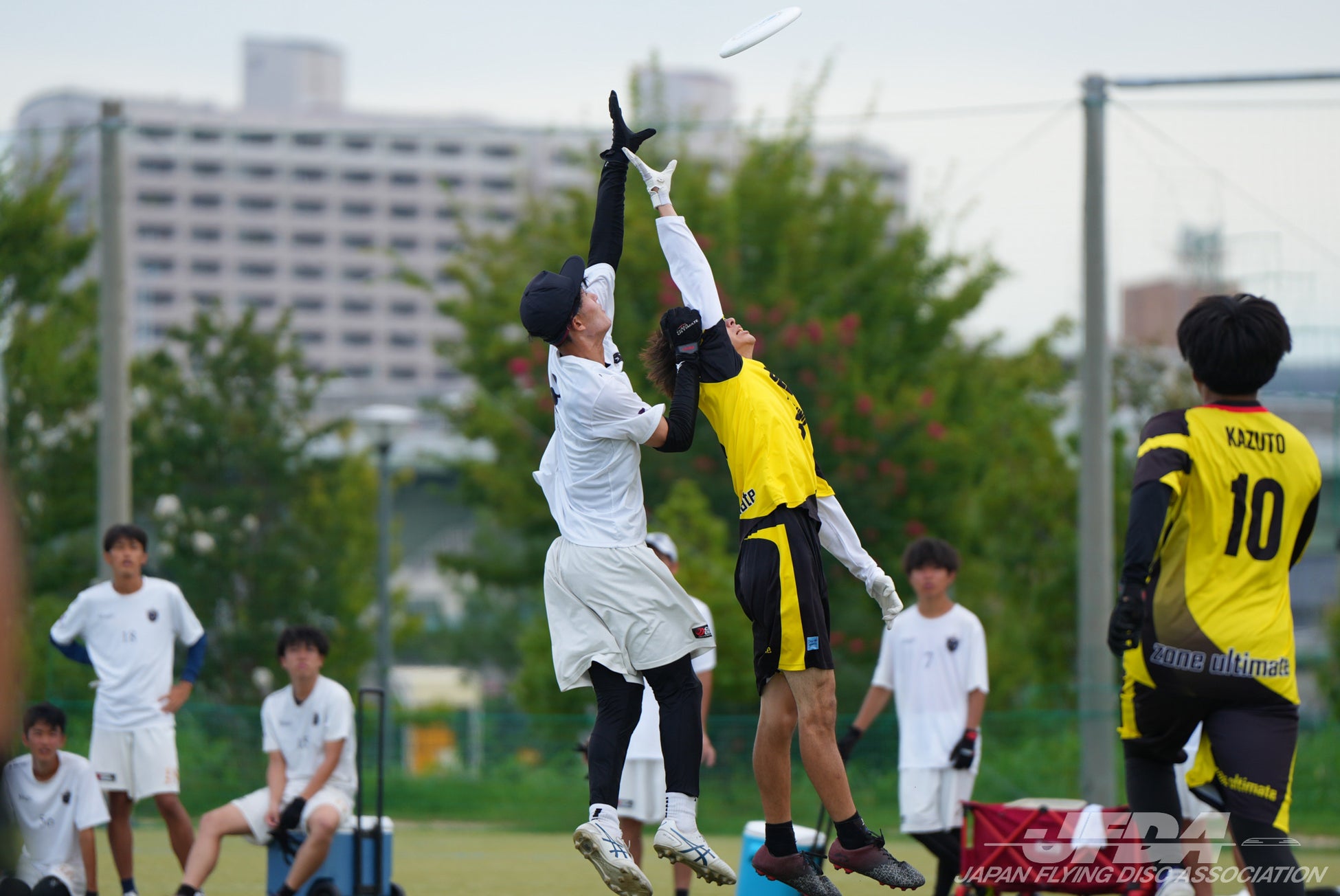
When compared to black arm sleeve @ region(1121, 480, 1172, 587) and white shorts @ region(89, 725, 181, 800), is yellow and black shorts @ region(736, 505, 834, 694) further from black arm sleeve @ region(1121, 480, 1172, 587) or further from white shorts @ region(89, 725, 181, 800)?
white shorts @ region(89, 725, 181, 800)

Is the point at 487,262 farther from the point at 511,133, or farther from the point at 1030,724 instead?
the point at 1030,724

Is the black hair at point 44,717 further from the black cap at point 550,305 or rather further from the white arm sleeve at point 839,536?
the white arm sleeve at point 839,536

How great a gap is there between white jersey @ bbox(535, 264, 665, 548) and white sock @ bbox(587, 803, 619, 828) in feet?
3.09

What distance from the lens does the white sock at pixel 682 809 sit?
5578 mm

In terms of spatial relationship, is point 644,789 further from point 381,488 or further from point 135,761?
point 381,488

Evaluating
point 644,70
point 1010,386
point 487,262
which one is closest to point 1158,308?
point 1010,386

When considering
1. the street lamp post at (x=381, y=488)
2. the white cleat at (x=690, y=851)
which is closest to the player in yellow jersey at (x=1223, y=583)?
the white cleat at (x=690, y=851)

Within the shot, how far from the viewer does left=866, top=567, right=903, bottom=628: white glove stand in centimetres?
568

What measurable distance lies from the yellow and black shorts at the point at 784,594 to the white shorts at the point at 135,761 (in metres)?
4.40

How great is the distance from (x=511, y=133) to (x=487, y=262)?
4.61 meters

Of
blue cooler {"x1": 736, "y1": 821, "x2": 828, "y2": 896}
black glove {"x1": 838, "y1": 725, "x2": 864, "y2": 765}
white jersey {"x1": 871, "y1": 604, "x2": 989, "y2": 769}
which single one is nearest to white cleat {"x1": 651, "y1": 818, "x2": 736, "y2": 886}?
blue cooler {"x1": 736, "y1": 821, "x2": 828, "y2": 896}

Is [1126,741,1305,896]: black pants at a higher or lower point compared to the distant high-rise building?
lower

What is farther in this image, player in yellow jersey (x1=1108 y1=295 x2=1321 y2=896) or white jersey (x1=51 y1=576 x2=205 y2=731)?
white jersey (x1=51 y1=576 x2=205 y2=731)

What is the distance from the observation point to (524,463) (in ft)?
63.6
